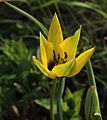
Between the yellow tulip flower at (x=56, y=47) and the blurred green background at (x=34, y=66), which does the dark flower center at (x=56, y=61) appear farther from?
the blurred green background at (x=34, y=66)

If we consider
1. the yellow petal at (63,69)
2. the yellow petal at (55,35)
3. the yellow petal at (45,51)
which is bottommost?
the yellow petal at (63,69)

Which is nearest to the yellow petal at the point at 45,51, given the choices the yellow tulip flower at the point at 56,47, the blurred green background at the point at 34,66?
the yellow tulip flower at the point at 56,47

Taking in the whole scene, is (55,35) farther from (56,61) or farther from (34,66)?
(34,66)

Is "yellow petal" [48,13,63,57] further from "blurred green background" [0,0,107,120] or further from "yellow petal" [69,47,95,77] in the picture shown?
"blurred green background" [0,0,107,120]

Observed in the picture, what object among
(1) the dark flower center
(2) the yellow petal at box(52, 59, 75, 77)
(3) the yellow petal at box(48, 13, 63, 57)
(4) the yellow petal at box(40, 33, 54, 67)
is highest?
(3) the yellow petal at box(48, 13, 63, 57)

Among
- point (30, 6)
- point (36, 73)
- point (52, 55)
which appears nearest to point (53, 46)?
point (52, 55)

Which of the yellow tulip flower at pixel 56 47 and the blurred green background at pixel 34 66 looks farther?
the blurred green background at pixel 34 66

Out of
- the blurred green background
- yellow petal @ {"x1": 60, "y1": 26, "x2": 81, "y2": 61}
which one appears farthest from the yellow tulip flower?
the blurred green background
